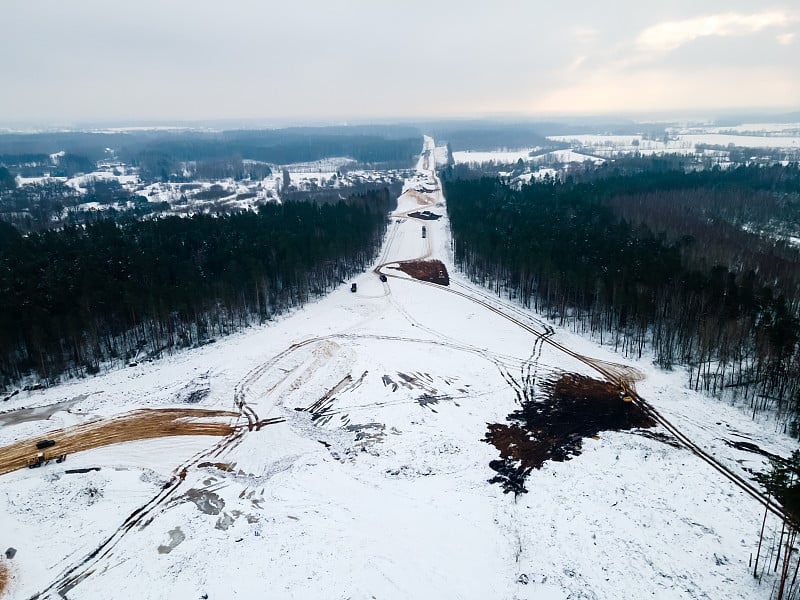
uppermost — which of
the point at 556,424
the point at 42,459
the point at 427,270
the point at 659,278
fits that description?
the point at 659,278

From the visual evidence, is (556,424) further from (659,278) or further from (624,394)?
(659,278)

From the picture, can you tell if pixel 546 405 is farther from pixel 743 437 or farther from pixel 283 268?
pixel 283 268

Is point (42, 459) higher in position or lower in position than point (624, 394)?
higher

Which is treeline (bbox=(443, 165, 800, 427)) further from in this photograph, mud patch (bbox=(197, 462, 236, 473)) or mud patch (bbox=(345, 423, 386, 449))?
mud patch (bbox=(197, 462, 236, 473))

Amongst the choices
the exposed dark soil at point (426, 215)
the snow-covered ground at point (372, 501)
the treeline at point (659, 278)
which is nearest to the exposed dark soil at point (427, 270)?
the treeline at point (659, 278)

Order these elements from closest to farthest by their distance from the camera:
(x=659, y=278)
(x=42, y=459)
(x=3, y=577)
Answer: (x=3, y=577)
(x=42, y=459)
(x=659, y=278)

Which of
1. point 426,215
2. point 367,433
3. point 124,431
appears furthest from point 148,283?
point 426,215
